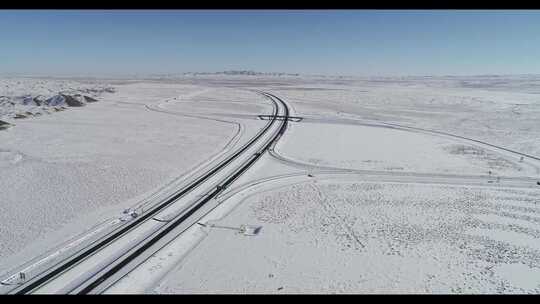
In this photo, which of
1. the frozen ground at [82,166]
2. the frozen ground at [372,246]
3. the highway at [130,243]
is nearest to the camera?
the highway at [130,243]

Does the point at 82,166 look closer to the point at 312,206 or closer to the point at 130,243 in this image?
the point at 130,243

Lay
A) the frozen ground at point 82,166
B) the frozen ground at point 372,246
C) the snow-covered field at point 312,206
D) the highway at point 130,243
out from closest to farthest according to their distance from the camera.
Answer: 1. the highway at point 130,243
2. the frozen ground at point 372,246
3. the snow-covered field at point 312,206
4. the frozen ground at point 82,166

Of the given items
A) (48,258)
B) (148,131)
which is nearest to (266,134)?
(148,131)

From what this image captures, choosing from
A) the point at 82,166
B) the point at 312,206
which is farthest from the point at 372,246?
the point at 82,166

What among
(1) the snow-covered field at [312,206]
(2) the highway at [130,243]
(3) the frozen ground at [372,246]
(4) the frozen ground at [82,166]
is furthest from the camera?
(4) the frozen ground at [82,166]

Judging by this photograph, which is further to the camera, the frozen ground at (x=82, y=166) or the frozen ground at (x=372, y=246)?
the frozen ground at (x=82, y=166)

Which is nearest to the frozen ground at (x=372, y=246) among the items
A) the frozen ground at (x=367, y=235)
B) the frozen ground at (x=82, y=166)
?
the frozen ground at (x=367, y=235)

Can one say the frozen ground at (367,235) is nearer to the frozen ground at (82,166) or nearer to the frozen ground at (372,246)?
the frozen ground at (372,246)

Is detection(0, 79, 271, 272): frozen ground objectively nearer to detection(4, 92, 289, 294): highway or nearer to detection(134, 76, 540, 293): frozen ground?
detection(4, 92, 289, 294): highway

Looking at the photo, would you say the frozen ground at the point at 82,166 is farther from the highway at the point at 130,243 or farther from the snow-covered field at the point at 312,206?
the highway at the point at 130,243
